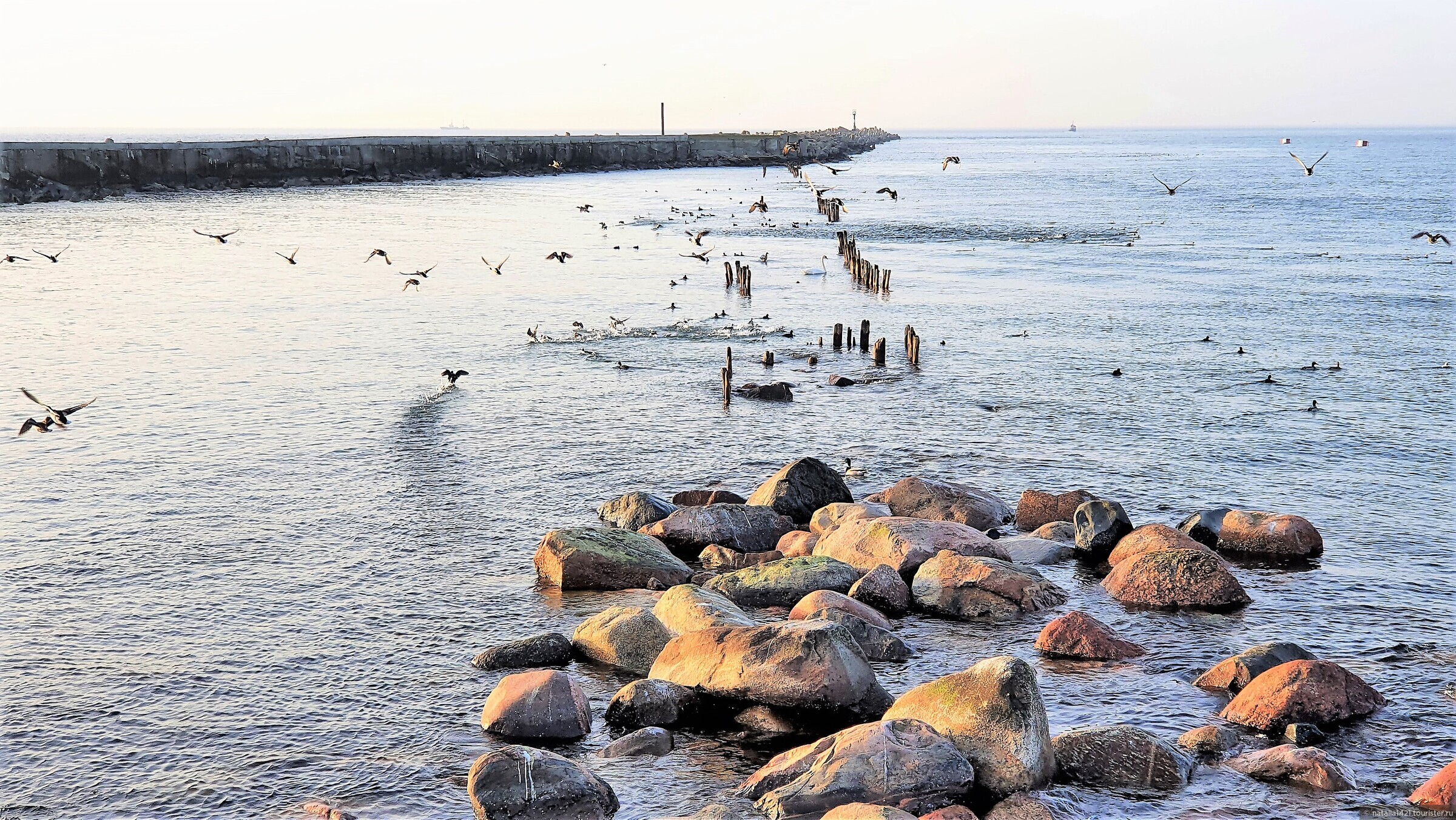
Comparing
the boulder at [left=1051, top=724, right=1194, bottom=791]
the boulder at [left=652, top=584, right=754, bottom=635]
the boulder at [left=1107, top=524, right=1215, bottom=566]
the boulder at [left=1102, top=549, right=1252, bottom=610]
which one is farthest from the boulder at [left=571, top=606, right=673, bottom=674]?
the boulder at [left=1107, top=524, right=1215, bottom=566]

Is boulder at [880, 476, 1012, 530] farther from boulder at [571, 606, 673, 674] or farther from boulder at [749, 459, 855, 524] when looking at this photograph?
boulder at [571, 606, 673, 674]

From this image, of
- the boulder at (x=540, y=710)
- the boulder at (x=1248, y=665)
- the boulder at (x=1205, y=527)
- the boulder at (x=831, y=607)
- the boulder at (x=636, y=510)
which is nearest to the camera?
the boulder at (x=540, y=710)

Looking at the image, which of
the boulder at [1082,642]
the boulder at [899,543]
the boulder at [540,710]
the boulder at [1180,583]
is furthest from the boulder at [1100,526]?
the boulder at [540,710]

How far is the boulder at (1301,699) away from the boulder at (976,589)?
2.92 metres

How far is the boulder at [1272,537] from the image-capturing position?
51.0 ft

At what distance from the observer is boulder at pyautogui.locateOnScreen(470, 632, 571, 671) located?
1220 cm

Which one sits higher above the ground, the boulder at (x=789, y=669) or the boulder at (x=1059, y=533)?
the boulder at (x=789, y=669)

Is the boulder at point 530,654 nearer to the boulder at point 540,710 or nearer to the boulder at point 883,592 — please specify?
the boulder at point 540,710

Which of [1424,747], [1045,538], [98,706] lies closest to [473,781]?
[98,706]

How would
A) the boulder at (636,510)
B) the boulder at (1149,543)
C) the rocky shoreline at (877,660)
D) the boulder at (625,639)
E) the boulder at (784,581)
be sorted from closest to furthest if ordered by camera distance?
the rocky shoreline at (877,660)
the boulder at (625,639)
the boulder at (784,581)
the boulder at (1149,543)
the boulder at (636,510)

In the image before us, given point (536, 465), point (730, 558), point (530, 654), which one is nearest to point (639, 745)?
point (530, 654)

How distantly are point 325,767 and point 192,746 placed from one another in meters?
1.36

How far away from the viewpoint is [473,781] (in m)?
9.30

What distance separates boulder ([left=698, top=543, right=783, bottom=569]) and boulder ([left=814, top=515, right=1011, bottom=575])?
62cm
